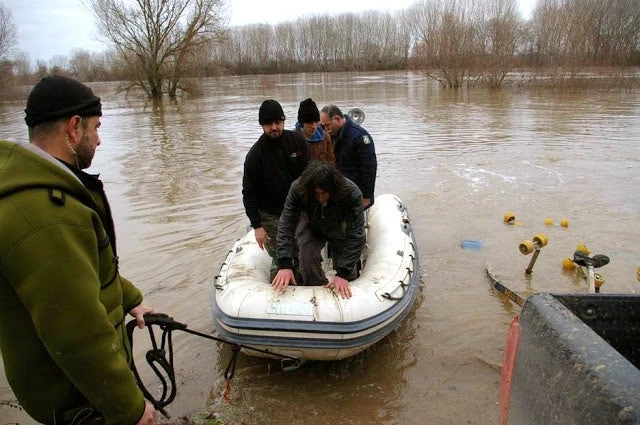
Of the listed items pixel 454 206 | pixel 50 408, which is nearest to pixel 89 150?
pixel 50 408

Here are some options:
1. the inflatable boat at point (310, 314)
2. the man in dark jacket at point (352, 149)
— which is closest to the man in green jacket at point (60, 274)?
the inflatable boat at point (310, 314)

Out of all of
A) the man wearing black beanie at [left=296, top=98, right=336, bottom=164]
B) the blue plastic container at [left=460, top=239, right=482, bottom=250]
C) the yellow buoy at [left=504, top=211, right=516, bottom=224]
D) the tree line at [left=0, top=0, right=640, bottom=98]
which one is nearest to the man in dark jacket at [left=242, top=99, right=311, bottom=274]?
the man wearing black beanie at [left=296, top=98, right=336, bottom=164]

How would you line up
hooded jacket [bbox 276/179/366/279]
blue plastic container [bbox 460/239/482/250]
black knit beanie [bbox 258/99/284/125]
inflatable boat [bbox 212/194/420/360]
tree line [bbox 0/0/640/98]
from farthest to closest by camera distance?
tree line [bbox 0/0/640/98] < blue plastic container [bbox 460/239/482/250] < black knit beanie [bbox 258/99/284/125] < hooded jacket [bbox 276/179/366/279] < inflatable boat [bbox 212/194/420/360]

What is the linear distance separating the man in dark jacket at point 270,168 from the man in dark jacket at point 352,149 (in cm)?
71

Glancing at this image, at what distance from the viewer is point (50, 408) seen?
5.11 ft

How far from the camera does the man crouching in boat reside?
3264 mm

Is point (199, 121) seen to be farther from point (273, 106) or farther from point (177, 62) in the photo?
point (273, 106)

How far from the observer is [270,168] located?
3902 mm

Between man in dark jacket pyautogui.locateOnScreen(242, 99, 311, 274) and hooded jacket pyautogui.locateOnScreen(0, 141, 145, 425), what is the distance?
7.67ft

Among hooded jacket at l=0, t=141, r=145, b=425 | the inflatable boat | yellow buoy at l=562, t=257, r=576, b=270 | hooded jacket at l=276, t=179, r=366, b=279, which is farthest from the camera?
yellow buoy at l=562, t=257, r=576, b=270

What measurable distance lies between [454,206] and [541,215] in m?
1.20

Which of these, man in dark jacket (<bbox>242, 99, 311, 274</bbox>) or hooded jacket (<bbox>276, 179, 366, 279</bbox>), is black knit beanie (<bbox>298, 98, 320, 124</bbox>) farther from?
hooded jacket (<bbox>276, 179, 366, 279</bbox>)

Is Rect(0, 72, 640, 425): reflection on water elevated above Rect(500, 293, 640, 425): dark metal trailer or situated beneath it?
situated beneath

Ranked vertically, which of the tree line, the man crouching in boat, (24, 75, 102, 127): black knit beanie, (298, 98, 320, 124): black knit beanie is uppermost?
the tree line
